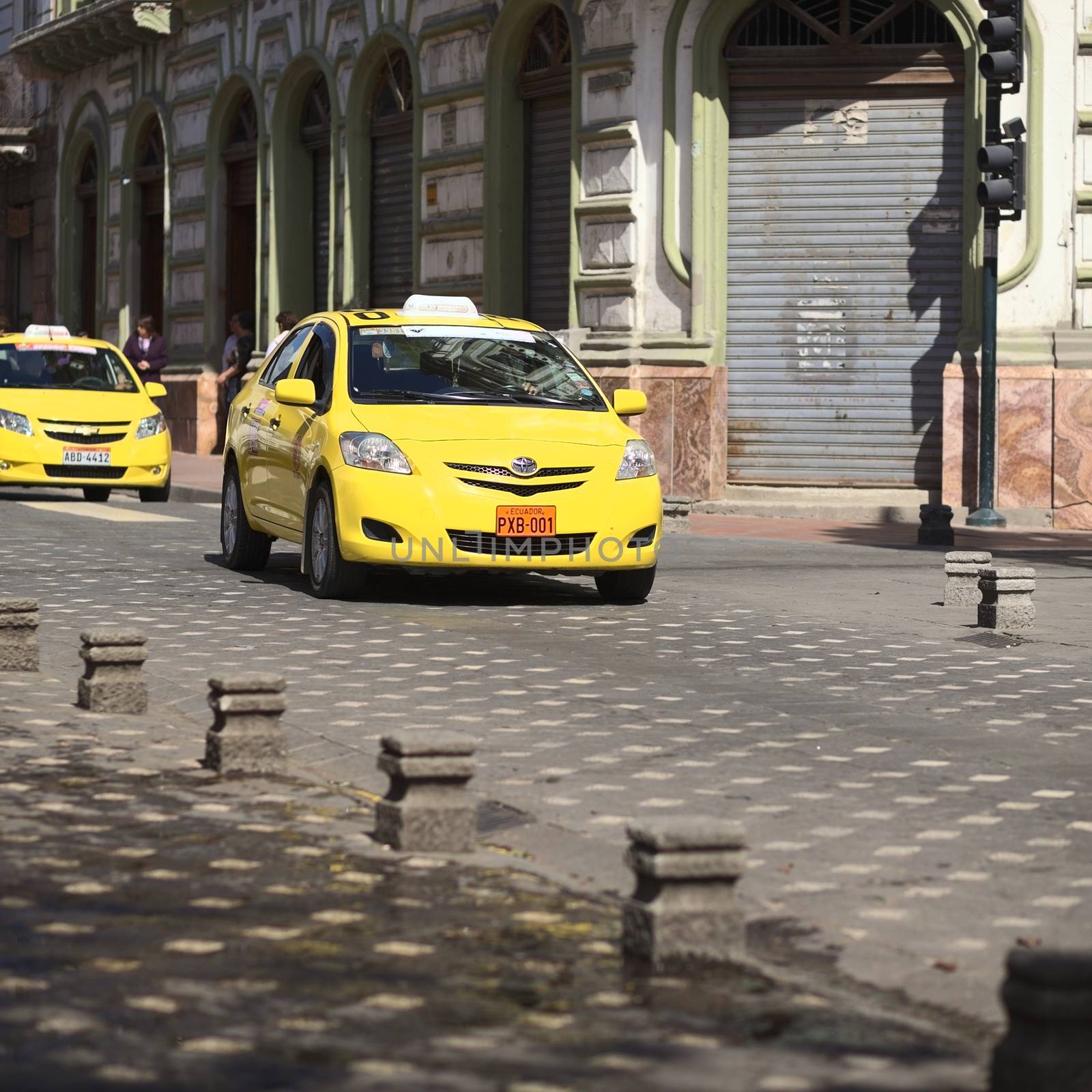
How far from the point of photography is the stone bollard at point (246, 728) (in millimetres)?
7160

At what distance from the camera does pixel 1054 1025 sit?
357cm

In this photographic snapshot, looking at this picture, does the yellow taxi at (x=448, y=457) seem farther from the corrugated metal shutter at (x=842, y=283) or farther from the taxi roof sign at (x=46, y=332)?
the taxi roof sign at (x=46, y=332)

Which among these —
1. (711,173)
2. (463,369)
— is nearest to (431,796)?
(463,369)

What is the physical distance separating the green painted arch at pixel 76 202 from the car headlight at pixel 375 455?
25.1m

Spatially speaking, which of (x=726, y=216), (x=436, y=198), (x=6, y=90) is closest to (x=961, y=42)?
(x=726, y=216)

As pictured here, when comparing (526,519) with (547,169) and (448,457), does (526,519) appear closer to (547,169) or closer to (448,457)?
(448,457)

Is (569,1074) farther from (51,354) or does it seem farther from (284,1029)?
(51,354)

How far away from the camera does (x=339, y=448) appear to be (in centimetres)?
1259

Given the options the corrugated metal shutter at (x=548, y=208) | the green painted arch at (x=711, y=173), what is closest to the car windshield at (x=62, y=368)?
the corrugated metal shutter at (x=548, y=208)

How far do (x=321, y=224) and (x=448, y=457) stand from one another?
18.4 m

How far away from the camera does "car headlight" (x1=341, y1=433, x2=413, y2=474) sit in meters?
12.4

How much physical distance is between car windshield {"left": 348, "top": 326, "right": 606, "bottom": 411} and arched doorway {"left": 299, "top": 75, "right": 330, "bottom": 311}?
1614cm

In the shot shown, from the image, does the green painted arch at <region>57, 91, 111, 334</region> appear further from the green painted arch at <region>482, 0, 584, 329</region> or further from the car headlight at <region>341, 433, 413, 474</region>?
the car headlight at <region>341, 433, 413, 474</region>

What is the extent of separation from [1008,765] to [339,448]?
5725mm
